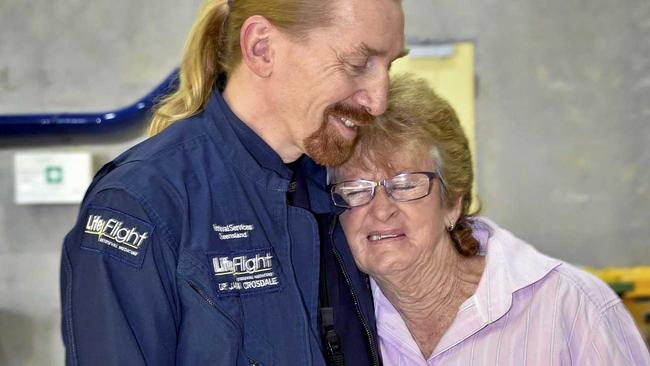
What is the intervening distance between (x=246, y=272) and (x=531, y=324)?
63 centimetres

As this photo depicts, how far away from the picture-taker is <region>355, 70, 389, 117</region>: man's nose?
131 cm

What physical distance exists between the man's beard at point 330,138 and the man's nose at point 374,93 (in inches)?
0.7

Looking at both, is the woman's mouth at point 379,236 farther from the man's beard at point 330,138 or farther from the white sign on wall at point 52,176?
the white sign on wall at point 52,176

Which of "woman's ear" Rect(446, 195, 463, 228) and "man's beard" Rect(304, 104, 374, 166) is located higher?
"man's beard" Rect(304, 104, 374, 166)

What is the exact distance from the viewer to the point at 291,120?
1.31 m

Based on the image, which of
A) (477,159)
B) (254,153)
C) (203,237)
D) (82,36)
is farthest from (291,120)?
(82,36)

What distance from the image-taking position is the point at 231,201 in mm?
1255

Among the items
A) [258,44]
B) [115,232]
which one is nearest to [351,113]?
[258,44]

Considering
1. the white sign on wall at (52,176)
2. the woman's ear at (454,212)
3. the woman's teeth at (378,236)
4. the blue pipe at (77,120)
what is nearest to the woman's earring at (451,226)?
the woman's ear at (454,212)

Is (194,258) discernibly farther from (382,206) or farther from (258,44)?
(382,206)

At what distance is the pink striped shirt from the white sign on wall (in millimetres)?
1489

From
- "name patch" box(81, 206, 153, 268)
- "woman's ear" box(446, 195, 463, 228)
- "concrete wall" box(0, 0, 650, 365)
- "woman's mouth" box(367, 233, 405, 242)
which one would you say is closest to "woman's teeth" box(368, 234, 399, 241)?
"woman's mouth" box(367, 233, 405, 242)

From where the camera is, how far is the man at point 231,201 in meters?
1.11

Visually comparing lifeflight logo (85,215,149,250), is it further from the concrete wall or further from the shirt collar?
the concrete wall
